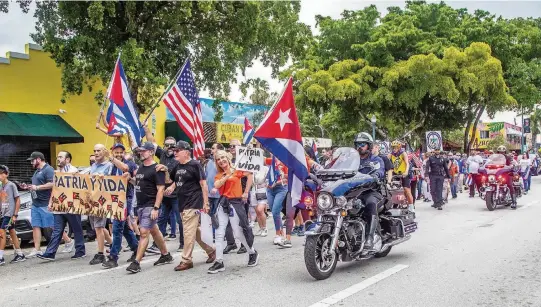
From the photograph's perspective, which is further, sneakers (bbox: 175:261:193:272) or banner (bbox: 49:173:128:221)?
banner (bbox: 49:173:128:221)

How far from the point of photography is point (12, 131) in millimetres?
17094

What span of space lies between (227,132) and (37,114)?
9832 millimetres

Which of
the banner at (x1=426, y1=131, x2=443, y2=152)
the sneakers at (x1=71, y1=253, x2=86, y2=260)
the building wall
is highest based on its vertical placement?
the building wall

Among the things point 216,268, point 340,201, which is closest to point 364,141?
point 340,201

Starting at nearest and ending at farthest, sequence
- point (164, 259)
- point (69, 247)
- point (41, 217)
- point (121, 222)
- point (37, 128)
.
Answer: point (164, 259) < point (121, 222) < point (41, 217) < point (69, 247) < point (37, 128)

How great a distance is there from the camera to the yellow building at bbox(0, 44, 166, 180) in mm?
17781

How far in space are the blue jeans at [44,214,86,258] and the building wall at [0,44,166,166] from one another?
792cm

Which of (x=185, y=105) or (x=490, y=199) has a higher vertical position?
(x=185, y=105)

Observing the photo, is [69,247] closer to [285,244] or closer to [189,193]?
[189,193]

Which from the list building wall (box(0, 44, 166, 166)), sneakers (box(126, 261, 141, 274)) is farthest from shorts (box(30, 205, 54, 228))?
building wall (box(0, 44, 166, 166))

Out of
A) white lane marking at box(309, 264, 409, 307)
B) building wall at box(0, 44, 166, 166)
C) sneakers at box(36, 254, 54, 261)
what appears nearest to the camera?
white lane marking at box(309, 264, 409, 307)

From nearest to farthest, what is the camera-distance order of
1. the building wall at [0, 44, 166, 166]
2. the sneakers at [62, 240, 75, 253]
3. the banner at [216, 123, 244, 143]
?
the sneakers at [62, 240, 75, 253]
the building wall at [0, 44, 166, 166]
the banner at [216, 123, 244, 143]

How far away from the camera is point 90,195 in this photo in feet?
29.3

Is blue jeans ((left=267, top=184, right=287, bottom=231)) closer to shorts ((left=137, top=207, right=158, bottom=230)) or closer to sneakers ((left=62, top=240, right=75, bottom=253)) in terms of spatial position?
shorts ((left=137, top=207, right=158, bottom=230))
